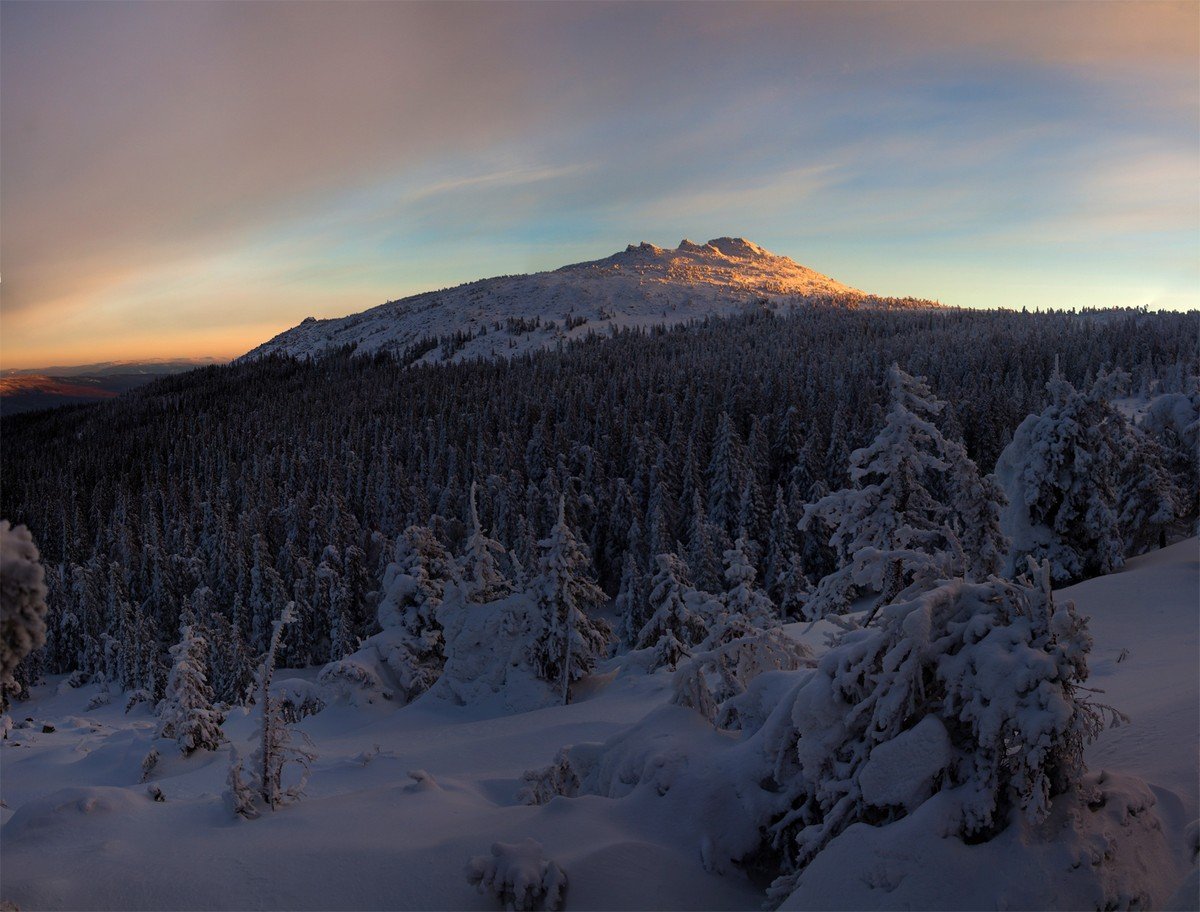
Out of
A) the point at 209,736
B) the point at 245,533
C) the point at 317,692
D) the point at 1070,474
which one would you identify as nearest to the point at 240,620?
the point at 245,533

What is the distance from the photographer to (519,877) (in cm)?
714

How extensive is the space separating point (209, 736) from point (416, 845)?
47.9 feet

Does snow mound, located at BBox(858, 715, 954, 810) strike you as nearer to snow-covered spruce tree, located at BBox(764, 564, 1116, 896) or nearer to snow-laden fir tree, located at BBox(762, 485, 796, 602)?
snow-covered spruce tree, located at BBox(764, 564, 1116, 896)

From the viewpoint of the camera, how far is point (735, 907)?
25.0 ft

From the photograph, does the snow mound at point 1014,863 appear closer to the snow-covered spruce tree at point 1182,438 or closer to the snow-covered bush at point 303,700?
the snow-covered bush at point 303,700

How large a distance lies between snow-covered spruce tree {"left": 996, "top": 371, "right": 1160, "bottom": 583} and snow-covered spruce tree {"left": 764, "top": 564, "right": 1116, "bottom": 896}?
67.4ft

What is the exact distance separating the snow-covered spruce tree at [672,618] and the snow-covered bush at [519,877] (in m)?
16.7

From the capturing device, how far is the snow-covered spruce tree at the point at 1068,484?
24188mm

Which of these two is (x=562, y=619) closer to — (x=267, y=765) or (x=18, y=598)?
(x=267, y=765)

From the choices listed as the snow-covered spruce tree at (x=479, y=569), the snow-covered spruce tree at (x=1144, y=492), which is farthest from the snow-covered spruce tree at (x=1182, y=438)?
the snow-covered spruce tree at (x=479, y=569)

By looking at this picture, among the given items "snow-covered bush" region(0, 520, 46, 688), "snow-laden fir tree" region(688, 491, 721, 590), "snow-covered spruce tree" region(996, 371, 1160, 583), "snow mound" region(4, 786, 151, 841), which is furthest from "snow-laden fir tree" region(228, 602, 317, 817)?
"snow-laden fir tree" region(688, 491, 721, 590)

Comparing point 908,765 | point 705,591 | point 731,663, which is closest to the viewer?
point 908,765

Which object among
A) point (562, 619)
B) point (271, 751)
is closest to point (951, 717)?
point (271, 751)

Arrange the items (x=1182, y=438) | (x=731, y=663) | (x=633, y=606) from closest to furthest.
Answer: (x=731, y=663), (x=1182, y=438), (x=633, y=606)
